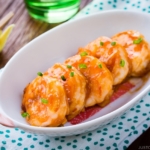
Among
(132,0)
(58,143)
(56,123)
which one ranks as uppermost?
(56,123)

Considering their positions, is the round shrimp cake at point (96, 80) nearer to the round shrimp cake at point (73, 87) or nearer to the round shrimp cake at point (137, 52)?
the round shrimp cake at point (73, 87)

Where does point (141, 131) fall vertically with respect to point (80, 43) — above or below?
below

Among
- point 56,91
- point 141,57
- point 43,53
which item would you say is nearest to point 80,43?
point 43,53

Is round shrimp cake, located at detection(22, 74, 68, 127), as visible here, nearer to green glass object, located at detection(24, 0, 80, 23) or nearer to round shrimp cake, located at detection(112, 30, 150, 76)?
round shrimp cake, located at detection(112, 30, 150, 76)

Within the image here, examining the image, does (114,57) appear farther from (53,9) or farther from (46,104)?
(53,9)

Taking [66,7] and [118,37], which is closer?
[118,37]

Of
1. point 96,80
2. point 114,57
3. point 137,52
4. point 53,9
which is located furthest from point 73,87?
point 53,9

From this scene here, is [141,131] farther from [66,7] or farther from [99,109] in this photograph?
[66,7]

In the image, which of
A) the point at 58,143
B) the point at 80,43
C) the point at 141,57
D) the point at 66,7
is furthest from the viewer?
the point at 66,7

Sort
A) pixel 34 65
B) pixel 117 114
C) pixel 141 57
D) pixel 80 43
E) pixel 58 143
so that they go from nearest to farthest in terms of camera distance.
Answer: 1. pixel 117 114
2. pixel 58 143
3. pixel 141 57
4. pixel 34 65
5. pixel 80 43
